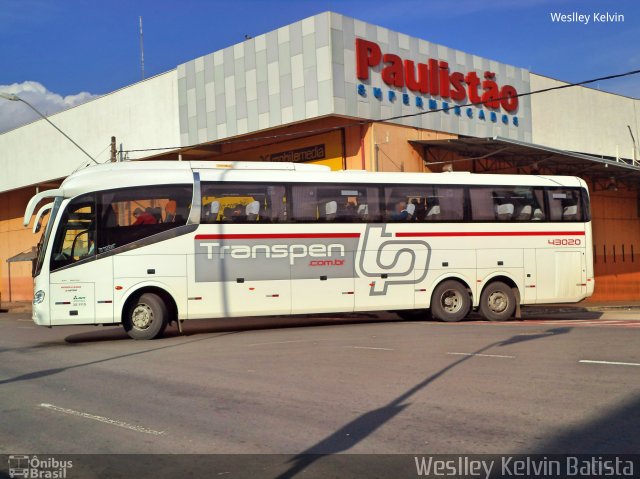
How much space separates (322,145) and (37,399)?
63.7 ft

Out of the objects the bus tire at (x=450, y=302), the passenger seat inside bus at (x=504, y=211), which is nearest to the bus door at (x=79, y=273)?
the bus tire at (x=450, y=302)

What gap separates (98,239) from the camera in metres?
15.9

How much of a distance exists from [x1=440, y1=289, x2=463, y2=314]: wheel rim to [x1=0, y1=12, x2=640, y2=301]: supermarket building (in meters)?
7.35

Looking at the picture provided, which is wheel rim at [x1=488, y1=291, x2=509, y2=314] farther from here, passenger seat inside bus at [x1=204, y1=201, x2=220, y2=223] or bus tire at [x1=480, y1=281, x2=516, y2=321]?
passenger seat inside bus at [x1=204, y1=201, x2=220, y2=223]

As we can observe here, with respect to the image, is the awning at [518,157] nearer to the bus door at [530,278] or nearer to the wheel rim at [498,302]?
the bus door at [530,278]

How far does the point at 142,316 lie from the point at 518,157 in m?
19.5

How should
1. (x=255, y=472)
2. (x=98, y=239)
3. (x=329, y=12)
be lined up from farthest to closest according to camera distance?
(x=329, y=12), (x=98, y=239), (x=255, y=472)

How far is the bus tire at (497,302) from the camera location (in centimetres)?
1941

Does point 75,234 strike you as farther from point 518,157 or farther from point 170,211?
point 518,157

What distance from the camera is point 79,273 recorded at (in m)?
15.8

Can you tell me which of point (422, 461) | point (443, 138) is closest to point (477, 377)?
point (422, 461)

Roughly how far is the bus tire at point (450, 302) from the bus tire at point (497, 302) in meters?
0.53

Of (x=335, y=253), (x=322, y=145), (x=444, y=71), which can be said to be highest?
(x=444, y=71)

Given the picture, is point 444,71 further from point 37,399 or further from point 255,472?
point 255,472
